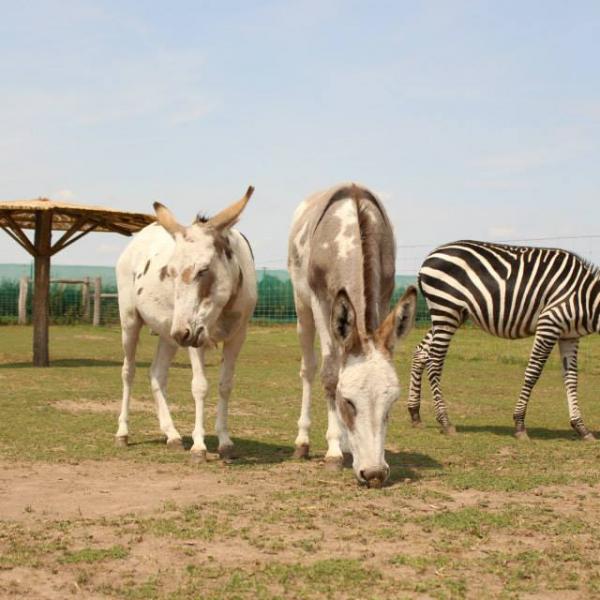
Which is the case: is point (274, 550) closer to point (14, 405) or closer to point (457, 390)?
point (14, 405)

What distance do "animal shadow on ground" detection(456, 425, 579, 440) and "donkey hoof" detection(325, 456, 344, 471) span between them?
127 inches

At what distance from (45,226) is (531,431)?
12.4 metres

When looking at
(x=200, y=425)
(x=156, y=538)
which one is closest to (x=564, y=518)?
(x=156, y=538)

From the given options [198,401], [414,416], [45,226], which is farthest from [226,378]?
[45,226]

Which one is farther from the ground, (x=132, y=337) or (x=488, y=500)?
(x=132, y=337)

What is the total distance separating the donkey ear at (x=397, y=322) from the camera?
597 cm

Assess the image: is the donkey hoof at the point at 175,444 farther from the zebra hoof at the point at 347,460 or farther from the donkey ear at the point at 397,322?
the donkey ear at the point at 397,322

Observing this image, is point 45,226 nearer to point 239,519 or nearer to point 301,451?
point 301,451

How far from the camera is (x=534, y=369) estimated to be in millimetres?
9945

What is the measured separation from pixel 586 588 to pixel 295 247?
4.48 meters

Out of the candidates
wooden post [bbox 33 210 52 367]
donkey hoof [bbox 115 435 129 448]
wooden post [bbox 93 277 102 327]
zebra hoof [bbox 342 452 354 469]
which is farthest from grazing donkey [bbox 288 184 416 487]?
wooden post [bbox 93 277 102 327]

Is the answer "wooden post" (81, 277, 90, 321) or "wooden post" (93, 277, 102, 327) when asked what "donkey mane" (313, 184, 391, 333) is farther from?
"wooden post" (81, 277, 90, 321)

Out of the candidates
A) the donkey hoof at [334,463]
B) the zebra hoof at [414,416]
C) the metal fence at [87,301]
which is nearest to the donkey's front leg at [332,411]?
the donkey hoof at [334,463]

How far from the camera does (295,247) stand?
25.9ft
